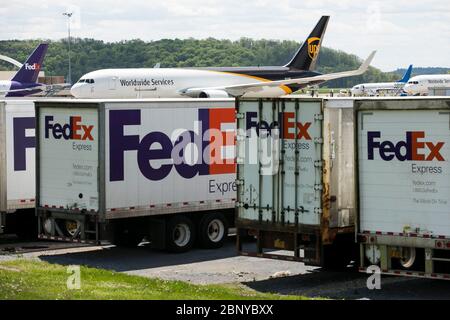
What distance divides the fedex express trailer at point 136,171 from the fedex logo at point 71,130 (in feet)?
0.07

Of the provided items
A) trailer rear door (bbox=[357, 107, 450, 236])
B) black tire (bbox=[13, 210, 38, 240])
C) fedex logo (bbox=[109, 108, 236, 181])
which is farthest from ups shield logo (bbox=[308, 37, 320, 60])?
trailer rear door (bbox=[357, 107, 450, 236])

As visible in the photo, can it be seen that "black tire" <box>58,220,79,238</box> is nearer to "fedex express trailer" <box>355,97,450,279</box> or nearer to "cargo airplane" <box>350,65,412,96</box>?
"fedex express trailer" <box>355,97,450,279</box>

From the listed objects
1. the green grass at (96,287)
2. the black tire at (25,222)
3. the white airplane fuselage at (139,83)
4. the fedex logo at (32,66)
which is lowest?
the green grass at (96,287)

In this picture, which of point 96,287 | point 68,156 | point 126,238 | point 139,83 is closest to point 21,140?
point 68,156

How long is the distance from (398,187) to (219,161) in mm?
7540

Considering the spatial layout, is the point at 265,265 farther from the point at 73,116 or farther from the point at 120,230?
the point at 73,116

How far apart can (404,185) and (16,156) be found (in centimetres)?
1111

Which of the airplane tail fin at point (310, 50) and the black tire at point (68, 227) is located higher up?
the airplane tail fin at point (310, 50)

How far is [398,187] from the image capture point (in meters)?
18.1

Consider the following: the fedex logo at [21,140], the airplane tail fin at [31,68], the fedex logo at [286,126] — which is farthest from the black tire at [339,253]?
the airplane tail fin at [31,68]

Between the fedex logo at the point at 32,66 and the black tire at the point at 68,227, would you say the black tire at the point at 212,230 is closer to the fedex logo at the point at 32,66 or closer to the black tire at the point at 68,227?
the black tire at the point at 68,227

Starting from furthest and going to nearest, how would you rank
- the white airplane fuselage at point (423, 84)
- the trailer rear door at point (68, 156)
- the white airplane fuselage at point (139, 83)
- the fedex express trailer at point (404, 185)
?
the white airplane fuselage at point (423, 84)
the white airplane fuselage at point (139, 83)
the trailer rear door at point (68, 156)
the fedex express trailer at point (404, 185)

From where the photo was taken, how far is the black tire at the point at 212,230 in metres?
24.7
